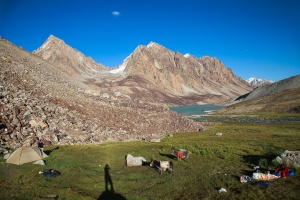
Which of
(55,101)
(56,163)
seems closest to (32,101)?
(55,101)

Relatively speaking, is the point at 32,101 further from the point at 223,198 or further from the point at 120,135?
the point at 223,198

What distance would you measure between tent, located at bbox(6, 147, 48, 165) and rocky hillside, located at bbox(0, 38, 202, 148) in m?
6.11

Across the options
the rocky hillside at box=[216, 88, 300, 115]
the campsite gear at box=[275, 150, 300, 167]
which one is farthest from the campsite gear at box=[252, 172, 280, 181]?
the rocky hillside at box=[216, 88, 300, 115]

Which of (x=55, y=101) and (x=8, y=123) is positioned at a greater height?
(x=55, y=101)

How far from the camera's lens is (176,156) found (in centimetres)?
3194

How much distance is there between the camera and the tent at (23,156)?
25.5 meters

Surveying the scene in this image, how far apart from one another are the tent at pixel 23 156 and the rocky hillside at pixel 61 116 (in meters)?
6.11

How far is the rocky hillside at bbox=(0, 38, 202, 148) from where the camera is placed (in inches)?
1463

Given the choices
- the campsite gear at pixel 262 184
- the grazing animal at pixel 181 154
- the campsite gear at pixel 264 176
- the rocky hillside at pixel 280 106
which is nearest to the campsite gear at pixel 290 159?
the campsite gear at pixel 264 176

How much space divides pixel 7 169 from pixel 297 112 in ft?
474

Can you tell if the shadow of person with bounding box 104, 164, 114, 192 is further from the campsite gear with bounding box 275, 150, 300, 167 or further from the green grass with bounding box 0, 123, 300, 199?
the campsite gear with bounding box 275, 150, 300, 167

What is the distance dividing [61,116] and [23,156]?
1914cm

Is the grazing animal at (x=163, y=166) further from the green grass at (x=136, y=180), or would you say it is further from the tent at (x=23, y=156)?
the tent at (x=23, y=156)

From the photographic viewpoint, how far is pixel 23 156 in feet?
85.1
